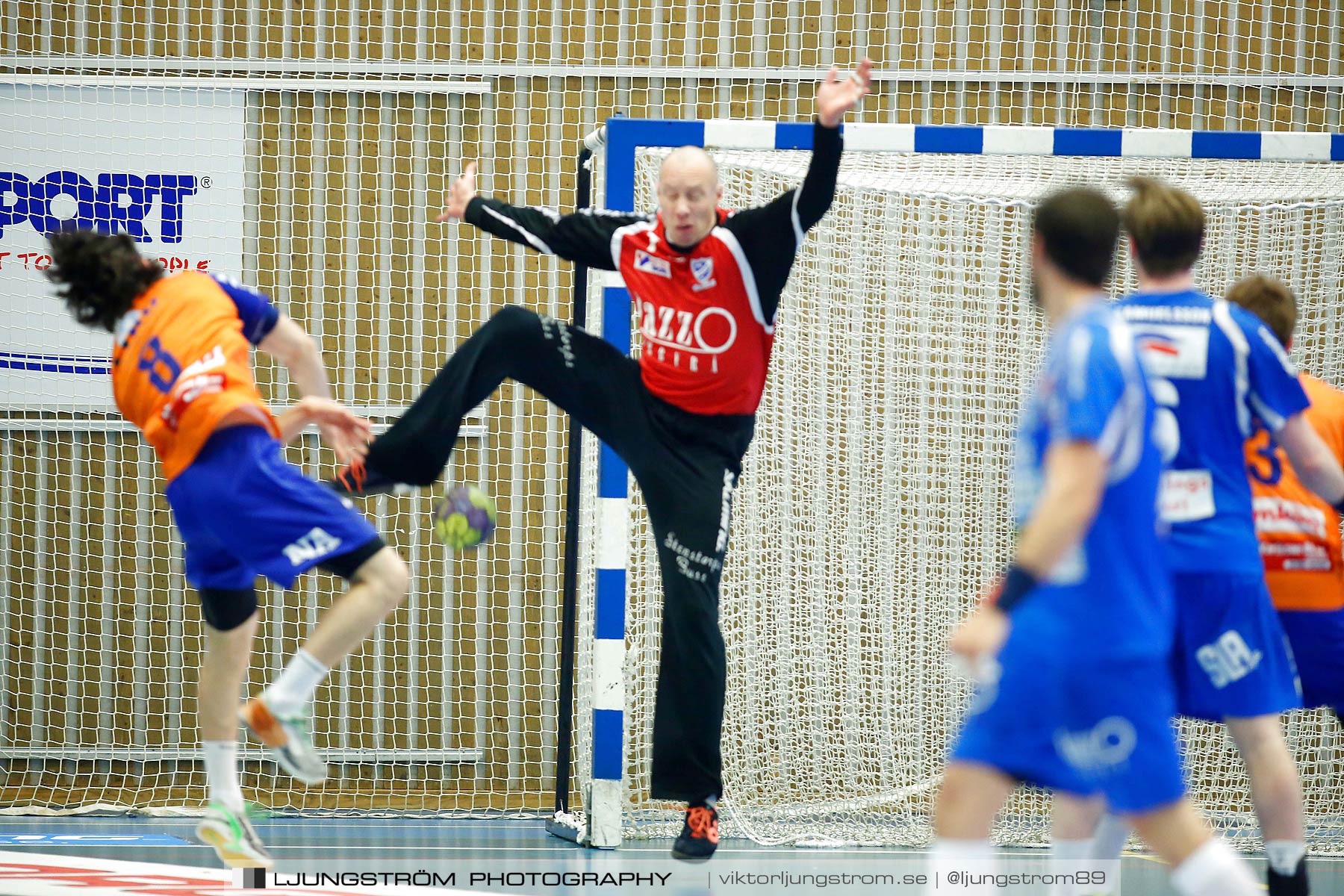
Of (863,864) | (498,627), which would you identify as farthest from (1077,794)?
(498,627)

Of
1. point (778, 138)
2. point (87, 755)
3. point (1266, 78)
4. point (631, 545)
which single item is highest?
point (1266, 78)

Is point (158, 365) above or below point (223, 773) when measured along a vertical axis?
above

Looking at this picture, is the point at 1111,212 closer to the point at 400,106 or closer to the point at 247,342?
the point at 247,342

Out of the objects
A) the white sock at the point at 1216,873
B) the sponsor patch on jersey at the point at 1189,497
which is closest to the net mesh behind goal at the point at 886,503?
the sponsor patch on jersey at the point at 1189,497

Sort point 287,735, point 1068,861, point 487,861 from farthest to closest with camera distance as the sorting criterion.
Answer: point 487,861 → point 287,735 → point 1068,861

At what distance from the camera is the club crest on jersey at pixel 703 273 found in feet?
14.2

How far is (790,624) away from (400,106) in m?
3.79

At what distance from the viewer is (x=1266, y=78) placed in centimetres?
750

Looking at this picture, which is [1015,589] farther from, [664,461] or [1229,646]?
[664,461]

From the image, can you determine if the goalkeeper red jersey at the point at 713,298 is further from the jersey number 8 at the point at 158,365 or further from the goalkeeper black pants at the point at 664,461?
the jersey number 8 at the point at 158,365

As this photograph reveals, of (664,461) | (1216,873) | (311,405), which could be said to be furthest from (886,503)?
(1216,873)

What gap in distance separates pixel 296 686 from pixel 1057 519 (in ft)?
7.40

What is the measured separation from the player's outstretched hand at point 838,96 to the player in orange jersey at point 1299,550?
4.08ft

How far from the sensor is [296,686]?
3.59 m
